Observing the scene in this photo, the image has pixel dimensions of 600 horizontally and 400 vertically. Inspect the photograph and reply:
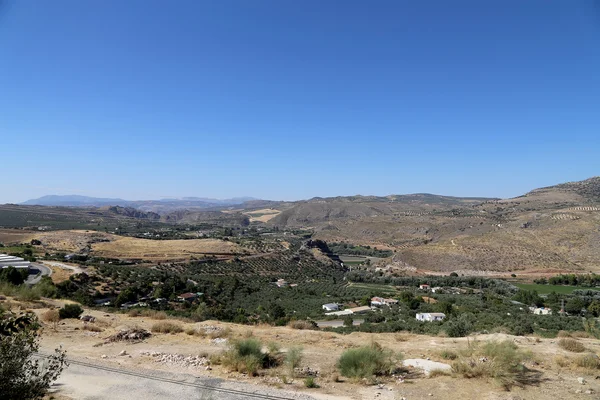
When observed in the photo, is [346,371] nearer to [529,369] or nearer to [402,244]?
[529,369]

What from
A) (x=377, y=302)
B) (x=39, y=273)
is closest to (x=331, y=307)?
(x=377, y=302)

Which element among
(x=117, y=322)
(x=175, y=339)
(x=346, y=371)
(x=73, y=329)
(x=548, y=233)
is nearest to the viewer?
(x=346, y=371)

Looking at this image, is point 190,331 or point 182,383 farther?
point 190,331

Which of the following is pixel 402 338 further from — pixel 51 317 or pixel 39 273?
pixel 39 273

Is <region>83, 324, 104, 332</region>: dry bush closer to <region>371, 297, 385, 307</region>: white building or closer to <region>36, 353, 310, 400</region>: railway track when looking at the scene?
<region>36, 353, 310, 400</region>: railway track

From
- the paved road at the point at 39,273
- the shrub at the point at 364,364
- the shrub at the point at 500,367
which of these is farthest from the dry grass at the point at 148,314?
the paved road at the point at 39,273

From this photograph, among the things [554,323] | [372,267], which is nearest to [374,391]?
[554,323]

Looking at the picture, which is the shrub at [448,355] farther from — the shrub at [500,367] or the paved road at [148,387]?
the paved road at [148,387]

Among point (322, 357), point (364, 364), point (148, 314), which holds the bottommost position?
point (148, 314)
